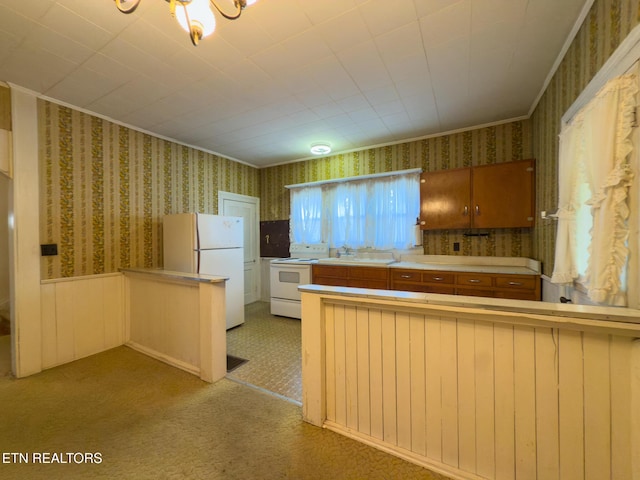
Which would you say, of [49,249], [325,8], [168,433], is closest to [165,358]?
[168,433]

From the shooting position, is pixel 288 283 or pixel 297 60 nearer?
pixel 297 60

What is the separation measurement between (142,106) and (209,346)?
2.47 m

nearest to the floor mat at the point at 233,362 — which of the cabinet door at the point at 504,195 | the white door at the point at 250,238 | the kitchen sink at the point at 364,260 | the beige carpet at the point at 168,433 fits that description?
the beige carpet at the point at 168,433

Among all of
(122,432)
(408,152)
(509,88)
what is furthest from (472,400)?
(408,152)

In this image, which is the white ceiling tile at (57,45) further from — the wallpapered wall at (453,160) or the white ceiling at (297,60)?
the wallpapered wall at (453,160)

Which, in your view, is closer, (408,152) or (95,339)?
(95,339)

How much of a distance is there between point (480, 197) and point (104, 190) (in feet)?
14.1

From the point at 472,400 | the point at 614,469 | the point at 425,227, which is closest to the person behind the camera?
the point at 614,469

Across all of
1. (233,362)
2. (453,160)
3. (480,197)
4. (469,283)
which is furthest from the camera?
(453,160)

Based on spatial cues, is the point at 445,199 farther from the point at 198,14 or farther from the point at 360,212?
the point at 198,14

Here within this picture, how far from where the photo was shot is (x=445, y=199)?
3.21 metres

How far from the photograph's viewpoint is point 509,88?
2.35 m

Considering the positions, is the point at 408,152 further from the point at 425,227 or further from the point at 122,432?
the point at 122,432

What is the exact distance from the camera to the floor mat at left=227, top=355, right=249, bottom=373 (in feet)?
7.91
